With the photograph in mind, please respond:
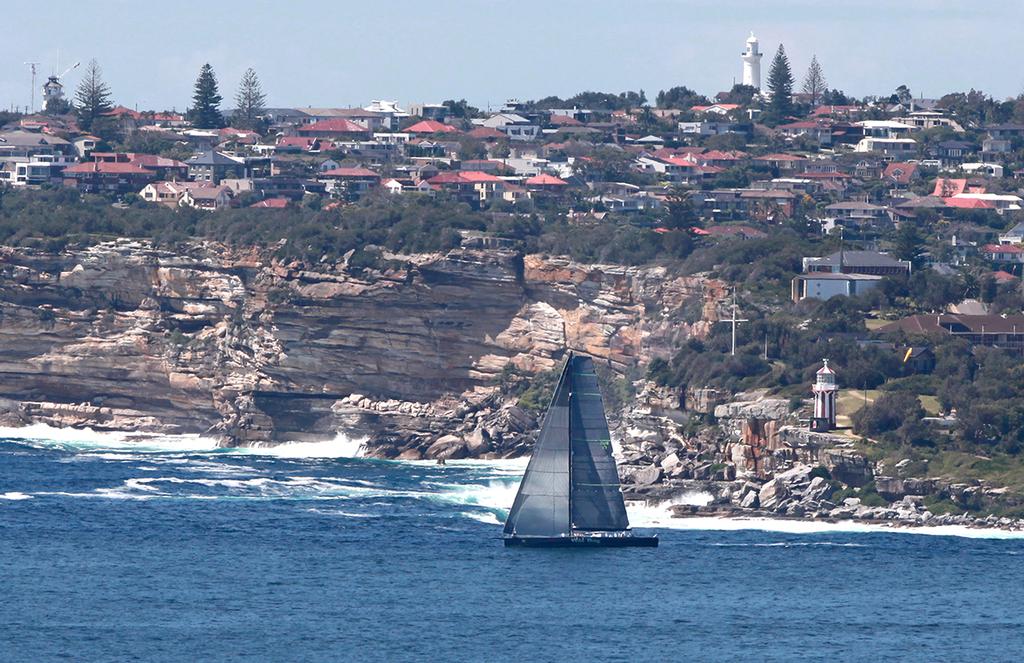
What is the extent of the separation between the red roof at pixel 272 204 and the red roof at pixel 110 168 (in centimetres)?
1250

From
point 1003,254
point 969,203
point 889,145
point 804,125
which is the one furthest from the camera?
point 804,125

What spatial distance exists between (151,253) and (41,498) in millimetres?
27347

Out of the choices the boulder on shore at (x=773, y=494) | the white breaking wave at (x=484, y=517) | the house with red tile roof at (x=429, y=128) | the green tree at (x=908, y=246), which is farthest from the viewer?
the house with red tile roof at (x=429, y=128)

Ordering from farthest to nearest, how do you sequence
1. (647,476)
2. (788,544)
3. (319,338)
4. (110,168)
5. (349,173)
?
(349,173) < (110,168) < (319,338) < (647,476) < (788,544)

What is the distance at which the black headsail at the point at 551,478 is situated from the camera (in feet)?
277

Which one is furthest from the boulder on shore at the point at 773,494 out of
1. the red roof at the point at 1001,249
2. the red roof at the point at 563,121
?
the red roof at the point at 563,121

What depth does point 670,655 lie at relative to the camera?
70750 mm

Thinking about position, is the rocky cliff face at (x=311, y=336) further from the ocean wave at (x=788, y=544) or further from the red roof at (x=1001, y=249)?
the ocean wave at (x=788, y=544)

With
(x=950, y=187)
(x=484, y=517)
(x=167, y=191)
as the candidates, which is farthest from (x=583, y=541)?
(x=950, y=187)

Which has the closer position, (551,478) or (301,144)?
(551,478)

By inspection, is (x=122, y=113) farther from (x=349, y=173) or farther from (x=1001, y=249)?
(x=1001, y=249)

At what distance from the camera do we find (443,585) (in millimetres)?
79625

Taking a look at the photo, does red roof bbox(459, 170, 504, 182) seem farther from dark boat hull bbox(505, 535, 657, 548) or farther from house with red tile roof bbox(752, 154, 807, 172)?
dark boat hull bbox(505, 535, 657, 548)

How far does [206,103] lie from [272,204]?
4483 cm
